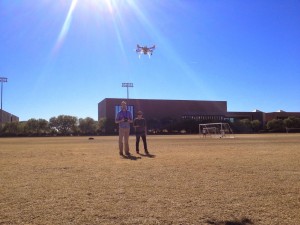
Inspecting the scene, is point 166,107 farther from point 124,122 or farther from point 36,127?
point 124,122

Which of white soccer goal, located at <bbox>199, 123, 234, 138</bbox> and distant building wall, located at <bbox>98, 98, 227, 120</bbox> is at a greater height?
distant building wall, located at <bbox>98, 98, 227, 120</bbox>

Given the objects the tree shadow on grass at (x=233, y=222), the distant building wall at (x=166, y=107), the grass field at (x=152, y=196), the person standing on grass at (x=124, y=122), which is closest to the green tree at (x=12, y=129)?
the distant building wall at (x=166, y=107)

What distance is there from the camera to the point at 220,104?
13275 centimetres

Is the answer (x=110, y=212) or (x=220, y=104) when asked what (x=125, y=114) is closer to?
(x=110, y=212)

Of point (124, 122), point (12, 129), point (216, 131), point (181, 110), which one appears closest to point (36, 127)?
point (12, 129)

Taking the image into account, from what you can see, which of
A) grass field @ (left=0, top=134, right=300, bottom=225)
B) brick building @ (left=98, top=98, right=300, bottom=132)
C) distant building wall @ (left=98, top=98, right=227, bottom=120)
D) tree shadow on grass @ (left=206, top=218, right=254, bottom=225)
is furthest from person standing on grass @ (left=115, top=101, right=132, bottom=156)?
distant building wall @ (left=98, top=98, right=227, bottom=120)

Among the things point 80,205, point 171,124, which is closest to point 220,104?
point 171,124

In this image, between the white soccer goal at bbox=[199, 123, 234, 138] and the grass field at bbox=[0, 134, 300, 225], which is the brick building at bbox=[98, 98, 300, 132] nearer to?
the white soccer goal at bbox=[199, 123, 234, 138]

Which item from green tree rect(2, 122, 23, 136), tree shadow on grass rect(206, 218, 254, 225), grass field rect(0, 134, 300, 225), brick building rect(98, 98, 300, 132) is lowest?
tree shadow on grass rect(206, 218, 254, 225)

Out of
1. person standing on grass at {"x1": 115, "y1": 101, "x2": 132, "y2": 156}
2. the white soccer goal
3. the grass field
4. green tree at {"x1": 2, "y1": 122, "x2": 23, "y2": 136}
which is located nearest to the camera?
the grass field

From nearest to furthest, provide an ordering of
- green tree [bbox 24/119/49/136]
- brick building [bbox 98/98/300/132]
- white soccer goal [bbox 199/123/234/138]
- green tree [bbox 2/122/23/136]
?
white soccer goal [bbox 199/123/234/138], green tree [bbox 2/122/23/136], green tree [bbox 24/119/49/136], brick building [bbox 98/98/300/132]

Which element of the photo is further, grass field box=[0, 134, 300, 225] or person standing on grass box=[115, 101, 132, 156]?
person standing on grass box=[115, 101, 132, 156]

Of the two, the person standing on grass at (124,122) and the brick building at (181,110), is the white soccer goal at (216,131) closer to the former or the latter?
the person standing on grass at (124,122)

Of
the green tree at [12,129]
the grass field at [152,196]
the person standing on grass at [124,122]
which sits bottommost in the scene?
the grass field at [152,196]
